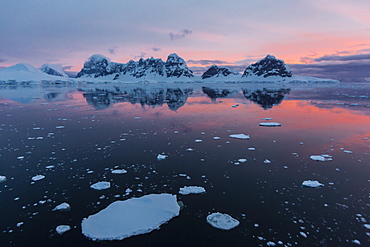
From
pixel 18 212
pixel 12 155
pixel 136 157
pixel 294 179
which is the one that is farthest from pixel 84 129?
pixel 294 179

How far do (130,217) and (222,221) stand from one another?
1889 mm

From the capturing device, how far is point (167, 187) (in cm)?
553

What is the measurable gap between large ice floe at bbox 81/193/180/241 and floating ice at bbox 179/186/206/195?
406 millimetres

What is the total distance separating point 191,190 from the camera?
5.38 m

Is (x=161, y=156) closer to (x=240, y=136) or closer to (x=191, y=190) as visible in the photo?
(x=191, y=190)

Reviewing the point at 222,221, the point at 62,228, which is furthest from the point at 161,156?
the point at 62,228

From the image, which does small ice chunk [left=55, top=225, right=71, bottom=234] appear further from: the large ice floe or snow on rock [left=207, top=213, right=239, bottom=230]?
snow on rock [left=207, top=213, right=239, bottom=230]

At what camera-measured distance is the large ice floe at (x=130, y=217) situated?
395cm

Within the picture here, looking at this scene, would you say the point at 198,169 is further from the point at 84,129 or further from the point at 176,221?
the point at 84,129

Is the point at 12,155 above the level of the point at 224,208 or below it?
above

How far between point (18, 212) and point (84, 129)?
7.52m

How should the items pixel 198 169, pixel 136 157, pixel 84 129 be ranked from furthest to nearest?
pixel 84 129, pixel 136 157, pixel 198 169

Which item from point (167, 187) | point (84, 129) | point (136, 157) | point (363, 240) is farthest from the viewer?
point (84, 129)

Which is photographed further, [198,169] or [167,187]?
[198,169]
